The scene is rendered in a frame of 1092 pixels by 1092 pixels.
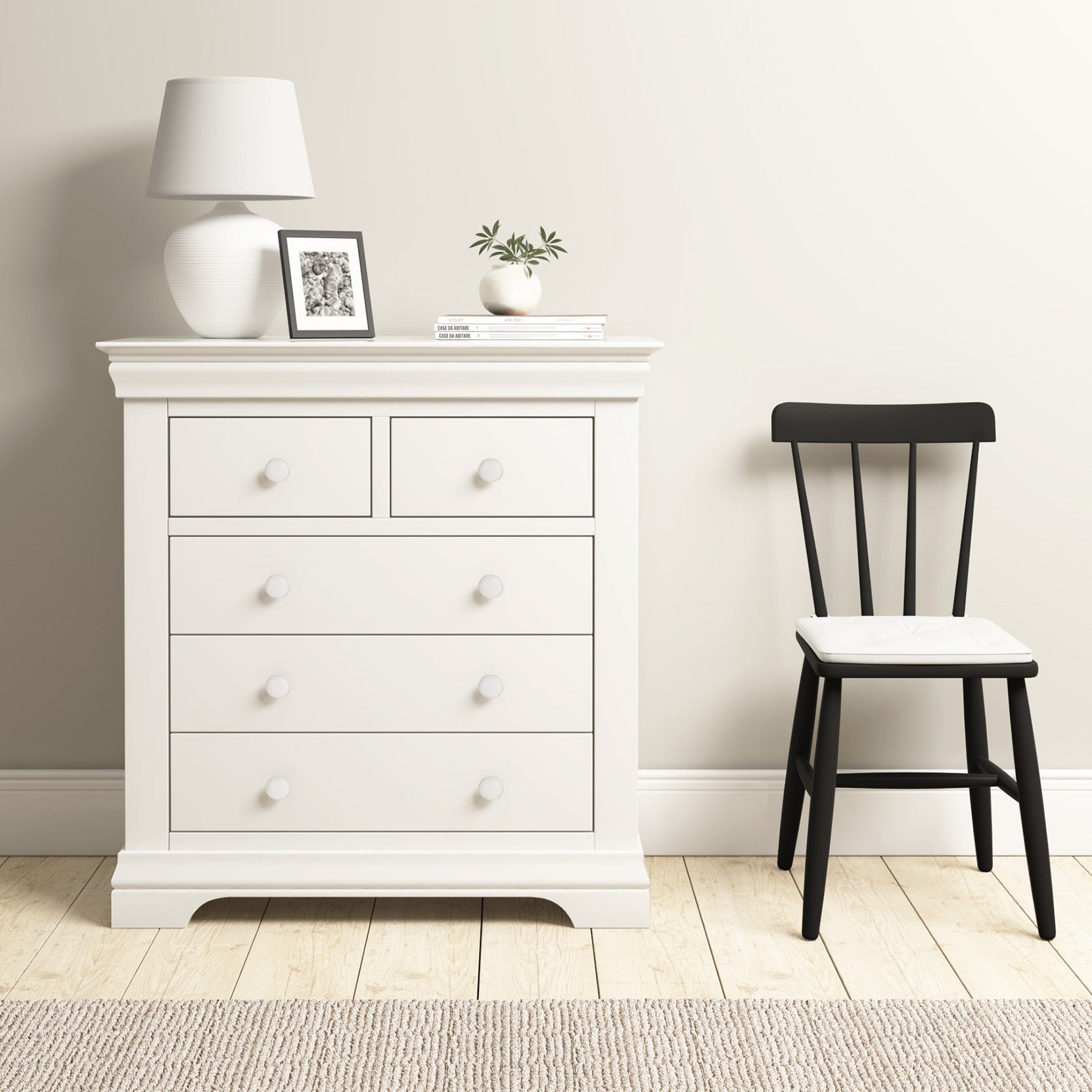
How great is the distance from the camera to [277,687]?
2043 mm

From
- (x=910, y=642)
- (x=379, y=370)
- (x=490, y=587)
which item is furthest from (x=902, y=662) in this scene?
(x=379, y=370)

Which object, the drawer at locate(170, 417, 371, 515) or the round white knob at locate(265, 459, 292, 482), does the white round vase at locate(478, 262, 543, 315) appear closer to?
the drawer at locate(170, 417, 371, 515)

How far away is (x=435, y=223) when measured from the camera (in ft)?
7.86

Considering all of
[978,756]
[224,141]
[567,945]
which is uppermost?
[224,141]

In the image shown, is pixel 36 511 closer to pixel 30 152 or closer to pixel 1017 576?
pixel 30 152

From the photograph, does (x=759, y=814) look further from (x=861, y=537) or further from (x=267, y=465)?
(x=267, y=465)

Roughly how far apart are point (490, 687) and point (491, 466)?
0.38 m

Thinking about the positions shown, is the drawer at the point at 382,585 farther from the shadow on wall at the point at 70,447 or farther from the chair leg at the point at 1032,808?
the chair leg at the point at 1032,808

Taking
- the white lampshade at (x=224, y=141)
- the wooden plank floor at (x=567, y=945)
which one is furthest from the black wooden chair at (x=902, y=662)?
the white lampshade at (x=224, y=141)

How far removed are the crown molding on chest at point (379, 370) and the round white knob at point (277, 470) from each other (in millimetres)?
Answer: 111

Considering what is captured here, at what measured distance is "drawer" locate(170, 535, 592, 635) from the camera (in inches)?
80.9

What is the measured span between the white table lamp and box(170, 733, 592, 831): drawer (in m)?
0.76

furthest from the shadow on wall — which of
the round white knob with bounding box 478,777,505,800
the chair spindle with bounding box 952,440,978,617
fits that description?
the chair spindle with bounding box 952,440,978,617

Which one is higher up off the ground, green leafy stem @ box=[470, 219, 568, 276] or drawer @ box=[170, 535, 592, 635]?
green leafy stem @ box=[470, 219, 568, 276]
